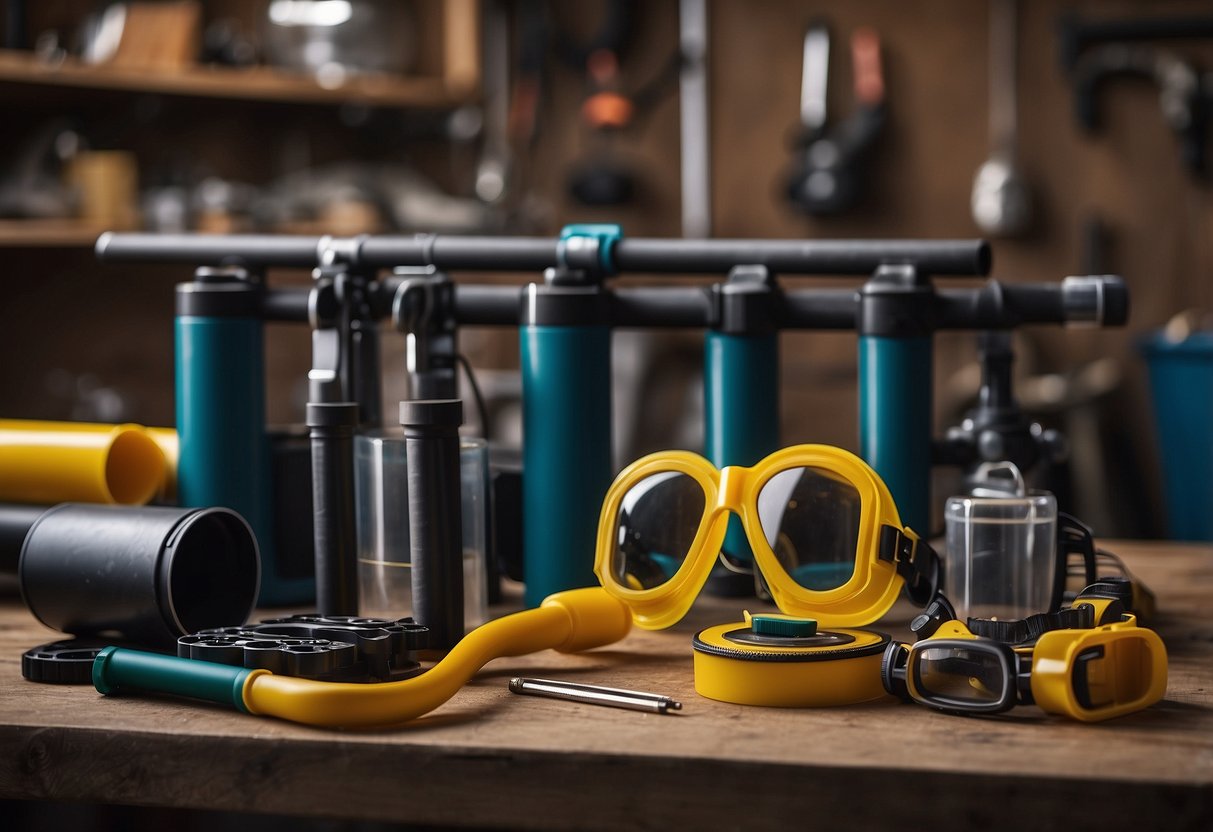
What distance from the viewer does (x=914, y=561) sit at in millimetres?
917

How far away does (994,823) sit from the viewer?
0.67 meters

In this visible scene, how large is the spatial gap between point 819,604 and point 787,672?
139 mm

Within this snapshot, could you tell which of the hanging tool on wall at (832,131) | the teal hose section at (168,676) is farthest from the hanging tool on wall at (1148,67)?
the teal hose section at (168,676)

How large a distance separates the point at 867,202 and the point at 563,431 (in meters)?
2.22

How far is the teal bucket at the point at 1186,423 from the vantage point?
8.60ft

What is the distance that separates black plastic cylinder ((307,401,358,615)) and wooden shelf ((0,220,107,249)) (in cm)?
175

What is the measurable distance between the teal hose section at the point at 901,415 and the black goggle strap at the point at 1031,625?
0.24 meters

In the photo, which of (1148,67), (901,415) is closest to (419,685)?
(901,415)

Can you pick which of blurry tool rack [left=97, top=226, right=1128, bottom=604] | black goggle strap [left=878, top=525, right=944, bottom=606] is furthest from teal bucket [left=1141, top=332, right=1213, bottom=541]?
black goggle strap [left=878, top=525, right=944, bottom=606]

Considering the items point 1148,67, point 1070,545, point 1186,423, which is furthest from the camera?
point 1148,67

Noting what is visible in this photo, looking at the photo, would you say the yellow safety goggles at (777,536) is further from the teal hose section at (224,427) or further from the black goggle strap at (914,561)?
the teal hose section at (224,427)

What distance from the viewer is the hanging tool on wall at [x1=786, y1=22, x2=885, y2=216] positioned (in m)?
3.06

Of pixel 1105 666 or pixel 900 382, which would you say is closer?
pixel 1105 666

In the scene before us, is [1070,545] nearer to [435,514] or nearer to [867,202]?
[435,514]
